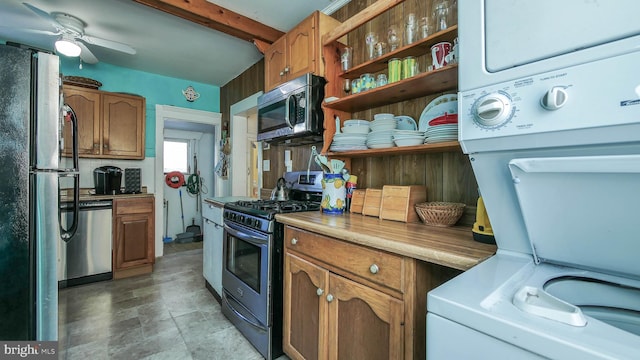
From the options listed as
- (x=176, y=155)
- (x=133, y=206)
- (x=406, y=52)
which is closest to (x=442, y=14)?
(x=406, y=52)

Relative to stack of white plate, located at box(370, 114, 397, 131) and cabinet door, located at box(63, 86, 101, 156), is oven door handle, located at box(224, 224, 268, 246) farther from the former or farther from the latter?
cabinet door, located at box(63, 86, 101, 156)

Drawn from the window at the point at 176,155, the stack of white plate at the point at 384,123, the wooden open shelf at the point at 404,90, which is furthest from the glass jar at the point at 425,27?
the window at the point at 176,155

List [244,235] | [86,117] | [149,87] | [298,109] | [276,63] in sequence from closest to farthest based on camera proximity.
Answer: [244,235], [298,109], [276,63], [86,117], [149,87]

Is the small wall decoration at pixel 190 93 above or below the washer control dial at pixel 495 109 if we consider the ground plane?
above

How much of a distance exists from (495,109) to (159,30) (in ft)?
9.90

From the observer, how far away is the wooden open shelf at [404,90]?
4.16ft

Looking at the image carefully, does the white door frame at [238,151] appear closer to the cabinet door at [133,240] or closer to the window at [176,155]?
the cabinet door at [133,240]

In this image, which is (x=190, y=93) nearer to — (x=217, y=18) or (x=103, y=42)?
(x=103, y=42)

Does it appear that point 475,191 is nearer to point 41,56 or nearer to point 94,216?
point 41,56

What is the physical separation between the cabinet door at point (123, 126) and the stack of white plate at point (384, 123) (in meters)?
3.09

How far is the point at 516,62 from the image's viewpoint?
64 centimetres

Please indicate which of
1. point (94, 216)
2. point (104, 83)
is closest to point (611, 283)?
point (94, 216)

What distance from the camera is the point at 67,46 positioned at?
7.61 ft

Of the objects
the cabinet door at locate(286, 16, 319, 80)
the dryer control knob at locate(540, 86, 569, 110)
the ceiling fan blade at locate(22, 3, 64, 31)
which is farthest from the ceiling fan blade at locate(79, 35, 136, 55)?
the dryer control knob at locate(540, 86, 569, 110)
